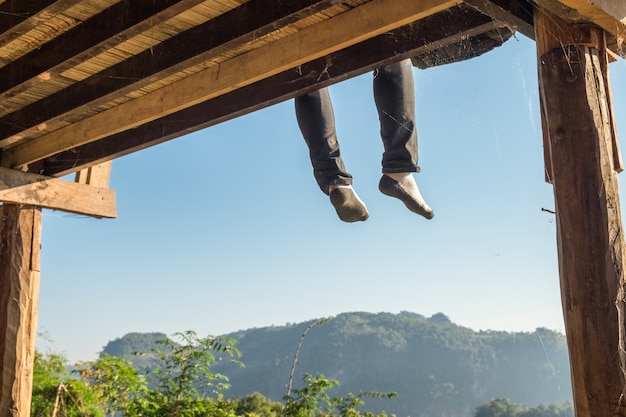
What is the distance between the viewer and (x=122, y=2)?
247 centimetres

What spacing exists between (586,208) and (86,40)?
182 cm

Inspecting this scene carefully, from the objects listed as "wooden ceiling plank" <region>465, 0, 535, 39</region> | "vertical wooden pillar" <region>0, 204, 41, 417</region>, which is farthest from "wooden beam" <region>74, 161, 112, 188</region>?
"wooden ceiling plank" <region>465, 0, 535, 39</region>

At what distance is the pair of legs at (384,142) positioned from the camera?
Result: 3.01 meters

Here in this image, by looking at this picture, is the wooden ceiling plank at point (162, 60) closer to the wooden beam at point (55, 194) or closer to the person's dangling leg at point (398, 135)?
the wooden beam at point (55, 194)

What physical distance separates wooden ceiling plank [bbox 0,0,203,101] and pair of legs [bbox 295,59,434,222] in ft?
3.27

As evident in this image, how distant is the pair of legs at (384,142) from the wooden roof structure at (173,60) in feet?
0.94

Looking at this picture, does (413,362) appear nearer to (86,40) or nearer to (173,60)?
(173,60)

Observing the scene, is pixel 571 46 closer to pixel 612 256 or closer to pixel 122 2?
pixel 612 256

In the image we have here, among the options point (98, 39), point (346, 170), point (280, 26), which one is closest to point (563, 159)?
point (280, 26)

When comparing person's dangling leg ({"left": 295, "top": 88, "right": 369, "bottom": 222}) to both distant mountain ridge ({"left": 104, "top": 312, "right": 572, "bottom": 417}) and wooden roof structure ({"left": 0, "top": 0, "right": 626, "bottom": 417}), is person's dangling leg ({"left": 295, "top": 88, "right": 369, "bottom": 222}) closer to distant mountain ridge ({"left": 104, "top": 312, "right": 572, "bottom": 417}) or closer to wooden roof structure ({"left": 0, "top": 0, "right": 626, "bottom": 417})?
wooden roof structure ({"left": 0, "top": 0, "right": 626, "bottom": 417})

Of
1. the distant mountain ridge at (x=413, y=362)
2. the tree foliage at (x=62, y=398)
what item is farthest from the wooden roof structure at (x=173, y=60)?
the distant mountain ridge at (x=413, y=362)

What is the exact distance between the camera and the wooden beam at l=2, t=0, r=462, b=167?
2313 mm

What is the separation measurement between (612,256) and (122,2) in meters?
1.77

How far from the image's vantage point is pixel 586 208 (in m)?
1.84
